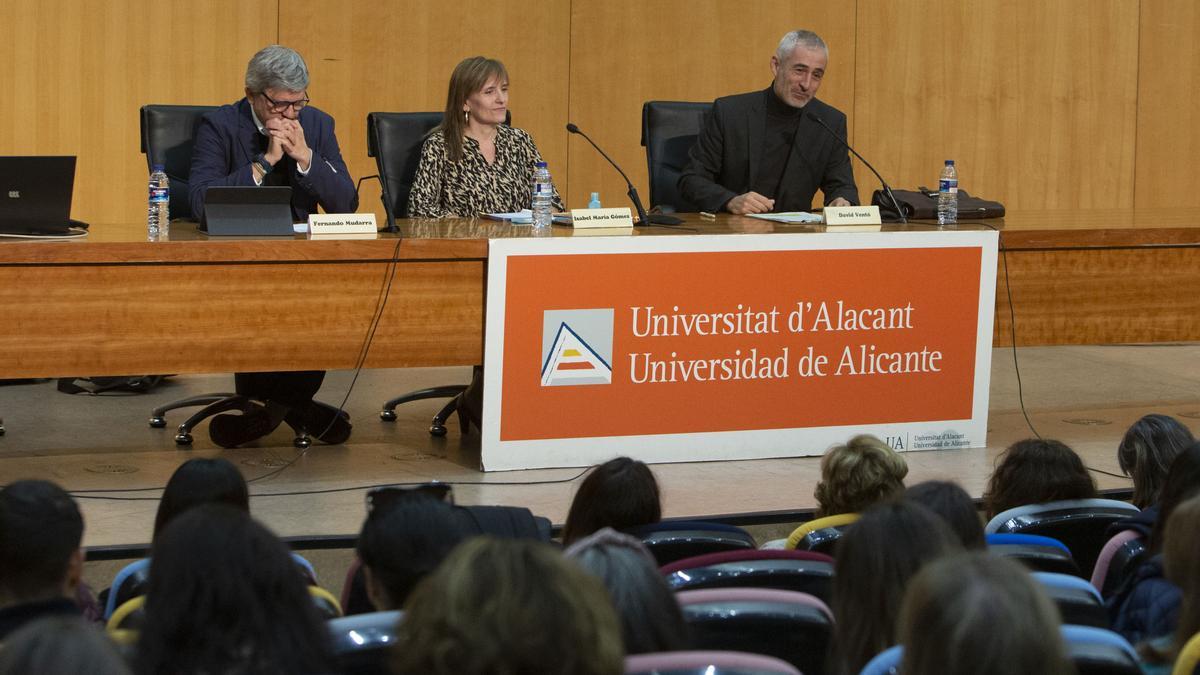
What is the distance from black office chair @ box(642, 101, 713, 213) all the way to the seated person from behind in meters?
1.20

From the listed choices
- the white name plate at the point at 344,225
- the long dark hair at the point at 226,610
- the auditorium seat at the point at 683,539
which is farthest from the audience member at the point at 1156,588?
the white name plate at the point at 344,225

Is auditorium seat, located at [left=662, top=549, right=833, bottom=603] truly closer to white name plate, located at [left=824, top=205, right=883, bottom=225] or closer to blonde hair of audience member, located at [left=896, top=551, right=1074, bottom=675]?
blonde hair of audience member, located at [left=896, top=551, right=1074, bottom=675]

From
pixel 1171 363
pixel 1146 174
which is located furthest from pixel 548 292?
pixel 1146 174

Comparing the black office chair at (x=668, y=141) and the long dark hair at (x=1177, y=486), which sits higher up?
the black office chair at (x=668, y=141)

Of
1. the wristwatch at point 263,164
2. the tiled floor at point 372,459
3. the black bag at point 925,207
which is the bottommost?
the tiled floor at point 372,459

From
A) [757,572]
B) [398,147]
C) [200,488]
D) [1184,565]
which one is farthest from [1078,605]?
[398,147]

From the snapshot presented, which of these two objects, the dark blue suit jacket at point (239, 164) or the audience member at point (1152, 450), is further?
the dark blue suit jacket at point (239, 164)

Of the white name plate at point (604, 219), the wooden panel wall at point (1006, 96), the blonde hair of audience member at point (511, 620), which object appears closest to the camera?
the blonde hair of audience member at point (511, 620)

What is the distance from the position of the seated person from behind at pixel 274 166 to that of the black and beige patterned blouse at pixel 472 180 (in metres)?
0.28

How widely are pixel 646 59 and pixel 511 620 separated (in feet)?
20.1

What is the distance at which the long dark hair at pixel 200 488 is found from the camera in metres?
2.52

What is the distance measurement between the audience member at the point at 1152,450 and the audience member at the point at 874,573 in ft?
4.08

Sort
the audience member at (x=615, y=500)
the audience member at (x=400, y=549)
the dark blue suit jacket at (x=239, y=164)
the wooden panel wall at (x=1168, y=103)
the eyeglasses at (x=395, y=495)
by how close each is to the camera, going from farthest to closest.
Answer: the wooden panel wall at (x=1168, y=103), the dark blue suit jacket at (x=239, y=164), the audience member at (x=615, y=500), the eyeglasses at (x=395, y=495), the audience member at (x=400, y=549)

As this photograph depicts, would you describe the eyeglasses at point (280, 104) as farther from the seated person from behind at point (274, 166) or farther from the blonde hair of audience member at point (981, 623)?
the blonde hair of audience member at point (981, 623)
